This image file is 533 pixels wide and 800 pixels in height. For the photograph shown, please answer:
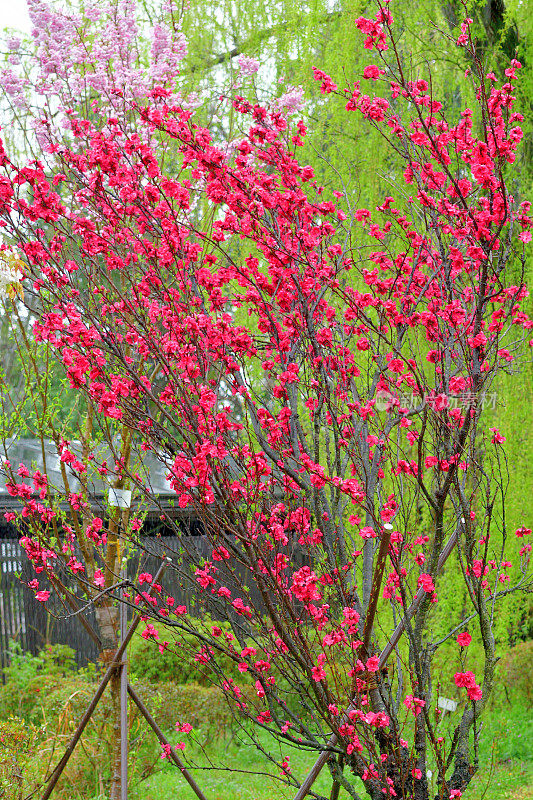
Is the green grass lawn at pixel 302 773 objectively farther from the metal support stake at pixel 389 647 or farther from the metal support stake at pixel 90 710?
the metal support stake at pixel 389 647

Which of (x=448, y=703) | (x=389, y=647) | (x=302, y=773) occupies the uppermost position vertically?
(x=389, y=647)

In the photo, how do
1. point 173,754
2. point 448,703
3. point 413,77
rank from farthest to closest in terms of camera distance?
point 413,77, point 448,703, point 173,754

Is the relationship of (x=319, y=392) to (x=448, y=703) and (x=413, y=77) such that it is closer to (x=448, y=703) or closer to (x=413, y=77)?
(x=448, y=703)

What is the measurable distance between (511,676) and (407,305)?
16.2 ft

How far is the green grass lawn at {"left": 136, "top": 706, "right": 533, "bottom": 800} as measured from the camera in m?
5.52

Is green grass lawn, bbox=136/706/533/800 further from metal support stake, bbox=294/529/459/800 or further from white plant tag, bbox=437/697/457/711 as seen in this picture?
metal support stake, bbox=294/529/459/800

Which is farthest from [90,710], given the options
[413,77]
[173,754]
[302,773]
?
[413,77]

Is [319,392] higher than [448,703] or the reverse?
higher

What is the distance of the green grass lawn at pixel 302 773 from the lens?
552cm

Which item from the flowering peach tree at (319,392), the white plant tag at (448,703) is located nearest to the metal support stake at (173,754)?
the flowering peach tree at (319,392)

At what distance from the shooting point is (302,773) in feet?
19.9

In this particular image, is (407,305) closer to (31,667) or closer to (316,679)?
(316,679)

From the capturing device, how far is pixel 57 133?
4699 mm

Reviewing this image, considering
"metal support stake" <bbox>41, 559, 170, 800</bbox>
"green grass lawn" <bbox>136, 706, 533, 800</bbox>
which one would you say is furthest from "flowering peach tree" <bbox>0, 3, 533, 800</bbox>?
"green grass lawn" <bbox>136, 706, 533, 800</bbox>
